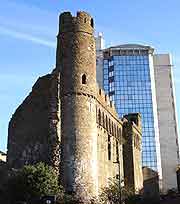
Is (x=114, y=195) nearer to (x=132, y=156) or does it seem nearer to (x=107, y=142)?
(x=107, y=142)

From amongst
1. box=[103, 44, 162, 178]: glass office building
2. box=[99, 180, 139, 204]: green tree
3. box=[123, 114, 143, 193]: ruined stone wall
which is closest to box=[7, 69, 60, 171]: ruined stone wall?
box=[99, 180, 139, 204]: green tree

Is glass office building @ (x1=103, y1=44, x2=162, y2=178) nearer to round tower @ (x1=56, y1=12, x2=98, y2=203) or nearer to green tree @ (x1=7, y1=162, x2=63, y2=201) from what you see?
round tower @ (x1=56, y1=12, x2=98, y2=203)

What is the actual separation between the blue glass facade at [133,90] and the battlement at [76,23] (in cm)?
5695

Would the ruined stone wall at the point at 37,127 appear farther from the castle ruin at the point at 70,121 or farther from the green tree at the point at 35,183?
the green tree at the point at 35,183

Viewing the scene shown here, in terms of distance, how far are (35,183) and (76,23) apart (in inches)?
675

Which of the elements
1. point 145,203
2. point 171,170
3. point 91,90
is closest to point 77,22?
point 91,90

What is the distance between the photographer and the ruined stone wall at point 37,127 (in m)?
45.7

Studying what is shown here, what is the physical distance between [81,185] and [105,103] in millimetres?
13504

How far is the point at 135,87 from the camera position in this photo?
357 ft

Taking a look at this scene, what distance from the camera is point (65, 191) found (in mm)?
43375

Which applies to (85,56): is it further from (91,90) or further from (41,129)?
(41,129)

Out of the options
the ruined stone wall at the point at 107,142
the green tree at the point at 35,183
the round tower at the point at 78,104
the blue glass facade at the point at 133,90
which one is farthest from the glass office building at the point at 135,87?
the green tree at the point at 35,183

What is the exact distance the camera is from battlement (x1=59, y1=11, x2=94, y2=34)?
49.5 meters

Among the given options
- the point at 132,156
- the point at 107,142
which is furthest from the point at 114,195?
the point at 132,156
